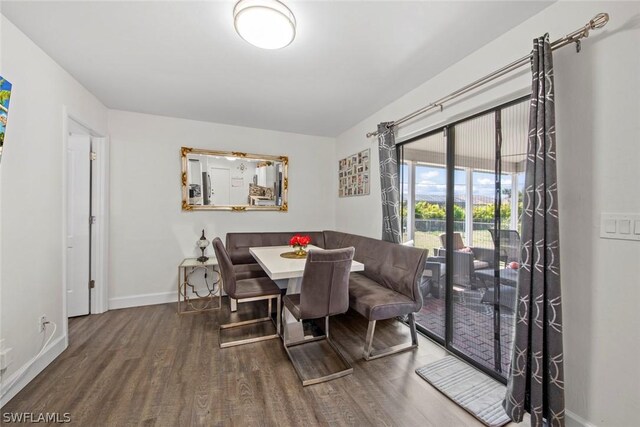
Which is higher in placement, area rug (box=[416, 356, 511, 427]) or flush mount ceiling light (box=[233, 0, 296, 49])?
flush mount ceiling light (box=[233, 0, 296, 49])

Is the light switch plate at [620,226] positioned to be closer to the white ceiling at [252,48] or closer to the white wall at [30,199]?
the white ceiling at [252,48]

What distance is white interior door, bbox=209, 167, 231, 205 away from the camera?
3455 mm

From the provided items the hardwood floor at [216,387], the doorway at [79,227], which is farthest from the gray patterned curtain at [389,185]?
the doorway at [79,227]

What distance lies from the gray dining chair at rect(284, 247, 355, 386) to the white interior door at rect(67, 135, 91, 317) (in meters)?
2.55

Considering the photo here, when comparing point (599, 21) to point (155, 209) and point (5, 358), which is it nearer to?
point (5, 358)

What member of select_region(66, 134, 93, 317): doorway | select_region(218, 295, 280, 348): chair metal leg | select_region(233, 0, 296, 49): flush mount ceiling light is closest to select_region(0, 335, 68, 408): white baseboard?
select_region(66, 134, 93, 317): doorway

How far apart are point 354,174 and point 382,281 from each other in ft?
5.38

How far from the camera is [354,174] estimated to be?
3.56 metres

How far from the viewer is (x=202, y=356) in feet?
6.75

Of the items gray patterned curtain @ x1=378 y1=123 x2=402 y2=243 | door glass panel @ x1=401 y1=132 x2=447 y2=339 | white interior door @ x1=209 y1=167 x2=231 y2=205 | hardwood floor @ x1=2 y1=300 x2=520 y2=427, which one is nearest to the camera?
hardwood floor @ x1=2 y1=300 x2=520 y2=427

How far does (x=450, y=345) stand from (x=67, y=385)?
2.95 metres

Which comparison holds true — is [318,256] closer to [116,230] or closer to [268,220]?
[268,220]

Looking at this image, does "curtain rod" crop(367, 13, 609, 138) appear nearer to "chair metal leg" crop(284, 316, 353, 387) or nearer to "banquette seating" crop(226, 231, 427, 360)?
"banquette seating" crop(226, 231, 427, 360)

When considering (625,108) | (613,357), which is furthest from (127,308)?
(625,108)
